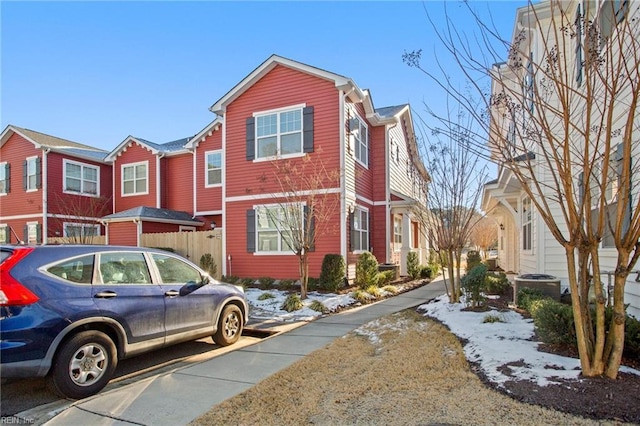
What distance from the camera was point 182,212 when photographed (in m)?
18.5

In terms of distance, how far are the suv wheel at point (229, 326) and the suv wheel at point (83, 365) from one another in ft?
6.28

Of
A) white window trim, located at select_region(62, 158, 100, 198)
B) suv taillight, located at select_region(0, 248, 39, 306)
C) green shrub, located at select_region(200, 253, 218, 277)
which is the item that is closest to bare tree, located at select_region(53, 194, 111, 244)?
white window trim, located at select_region(62, 158, 100, 198)

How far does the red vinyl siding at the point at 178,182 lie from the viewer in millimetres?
18656

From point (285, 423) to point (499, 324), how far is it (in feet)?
14.4

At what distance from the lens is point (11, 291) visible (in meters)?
3.85

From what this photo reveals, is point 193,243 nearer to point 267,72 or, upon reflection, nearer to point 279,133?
point 279,133

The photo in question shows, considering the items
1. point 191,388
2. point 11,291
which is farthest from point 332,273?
point 11,291

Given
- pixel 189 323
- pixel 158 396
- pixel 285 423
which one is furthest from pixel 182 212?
pixel 285 423

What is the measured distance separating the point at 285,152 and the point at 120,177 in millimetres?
11535

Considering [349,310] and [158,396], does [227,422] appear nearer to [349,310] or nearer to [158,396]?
[158,396]

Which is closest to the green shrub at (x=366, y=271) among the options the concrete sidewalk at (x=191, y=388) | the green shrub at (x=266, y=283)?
the green shrub at (x=266, y=283)

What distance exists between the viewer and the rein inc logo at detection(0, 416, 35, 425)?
3561 millimetres

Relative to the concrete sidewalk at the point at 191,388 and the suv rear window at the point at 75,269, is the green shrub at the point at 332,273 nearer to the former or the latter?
the concrete sidewalk at the point at 191,388

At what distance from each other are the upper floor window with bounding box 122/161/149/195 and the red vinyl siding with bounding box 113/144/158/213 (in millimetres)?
200
